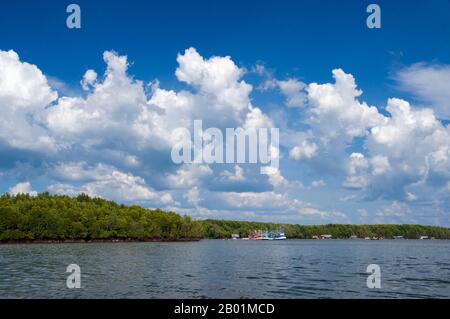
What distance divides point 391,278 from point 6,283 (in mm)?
51859

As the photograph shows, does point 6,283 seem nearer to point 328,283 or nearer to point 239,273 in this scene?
point 239,273

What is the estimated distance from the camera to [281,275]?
227ft

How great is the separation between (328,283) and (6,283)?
4042cm
